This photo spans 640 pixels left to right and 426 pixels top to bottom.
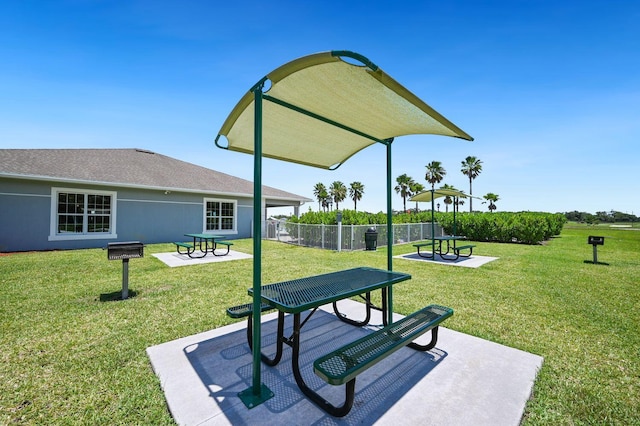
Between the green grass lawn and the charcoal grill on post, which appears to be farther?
the charcoal grill on post

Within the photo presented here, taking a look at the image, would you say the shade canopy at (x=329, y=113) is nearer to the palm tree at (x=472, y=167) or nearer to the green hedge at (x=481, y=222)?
the green hedge at (x=481, y=222)

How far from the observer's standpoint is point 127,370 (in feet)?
8.54

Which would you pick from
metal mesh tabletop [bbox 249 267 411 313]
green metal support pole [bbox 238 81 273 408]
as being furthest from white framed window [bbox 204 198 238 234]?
green metal support pole [bbox 238 81 273 408]

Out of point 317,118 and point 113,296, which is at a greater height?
point 317,118

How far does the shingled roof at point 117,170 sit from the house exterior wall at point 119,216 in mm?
545

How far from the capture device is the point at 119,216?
1325 centimetres

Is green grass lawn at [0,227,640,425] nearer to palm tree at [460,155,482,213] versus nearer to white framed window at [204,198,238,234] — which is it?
white framed window at [204,198,238,234]

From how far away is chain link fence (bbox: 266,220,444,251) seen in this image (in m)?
12.9

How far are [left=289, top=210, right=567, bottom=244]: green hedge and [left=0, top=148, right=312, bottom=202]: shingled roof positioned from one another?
20.8 ft

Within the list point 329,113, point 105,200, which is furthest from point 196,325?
point 105,200

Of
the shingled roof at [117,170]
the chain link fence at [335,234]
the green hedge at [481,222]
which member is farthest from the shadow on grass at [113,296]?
the shingled roof at [117,170]

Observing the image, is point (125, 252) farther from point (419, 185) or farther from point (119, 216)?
point (419, 185)

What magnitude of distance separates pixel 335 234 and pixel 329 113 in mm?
10296

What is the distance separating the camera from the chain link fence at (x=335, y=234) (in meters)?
12.9
